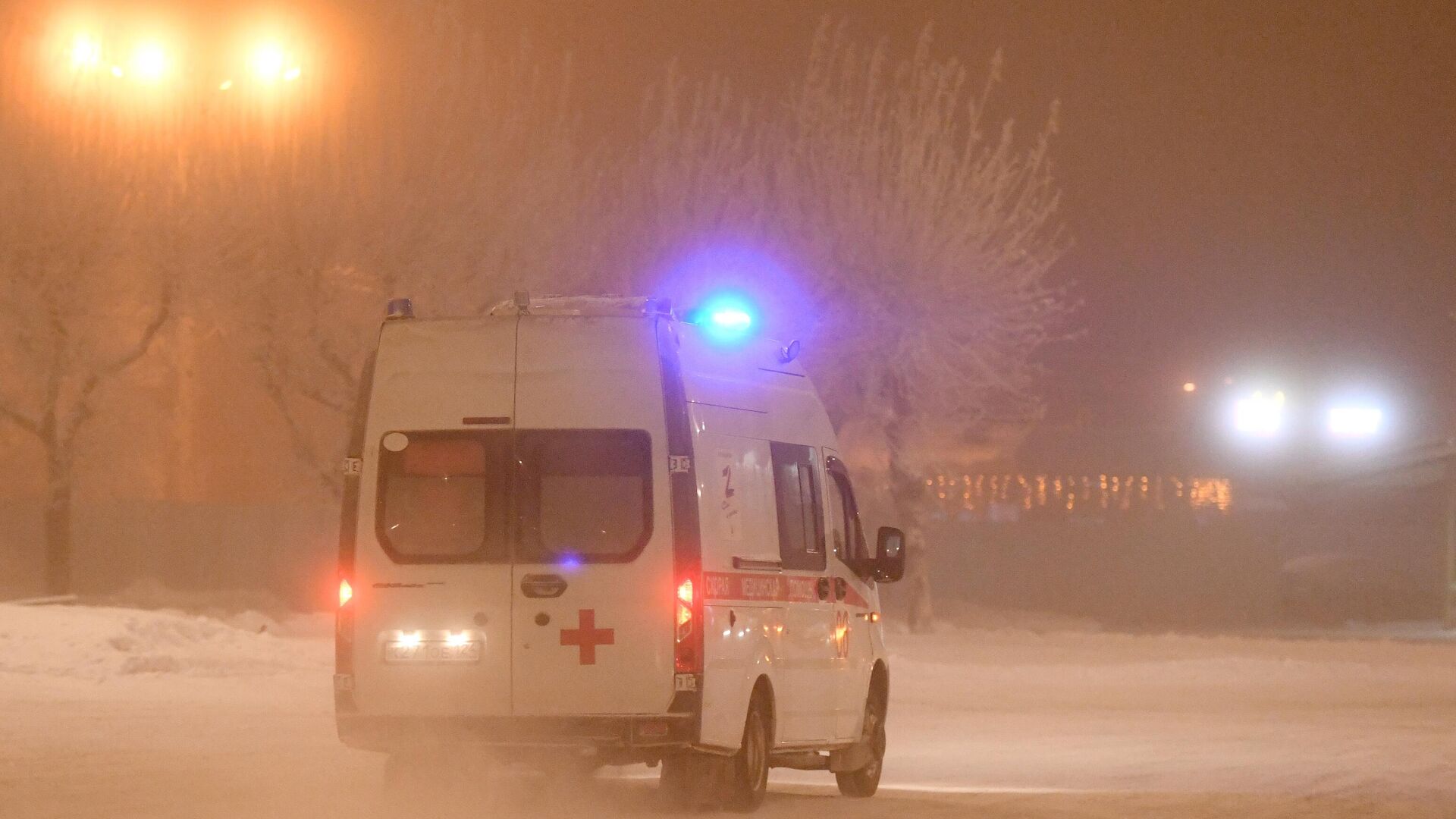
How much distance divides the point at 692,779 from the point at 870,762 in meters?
2.30

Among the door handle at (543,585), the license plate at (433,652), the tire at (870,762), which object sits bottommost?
the tire at (870,762)

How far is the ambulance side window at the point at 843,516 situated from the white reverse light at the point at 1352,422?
3598cm

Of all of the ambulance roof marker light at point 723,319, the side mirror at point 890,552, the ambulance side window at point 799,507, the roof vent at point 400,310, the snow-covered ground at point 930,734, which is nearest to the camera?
the roof vent at point 400,310

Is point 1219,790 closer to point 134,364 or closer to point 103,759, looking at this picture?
point 103,759

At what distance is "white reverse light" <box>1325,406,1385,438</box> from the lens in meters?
46.1

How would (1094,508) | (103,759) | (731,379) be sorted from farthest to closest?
1. (1094,508)
2. (103,759)
3. (731,379)

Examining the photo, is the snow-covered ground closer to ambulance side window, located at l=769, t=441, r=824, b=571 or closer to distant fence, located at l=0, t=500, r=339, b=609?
ambulance side window, located at l=769, t=441, r=824, b=571

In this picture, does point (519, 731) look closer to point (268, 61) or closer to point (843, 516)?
point (843, 516)

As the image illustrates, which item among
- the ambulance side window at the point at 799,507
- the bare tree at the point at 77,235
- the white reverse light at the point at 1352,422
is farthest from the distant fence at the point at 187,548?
the ambulance side window at the point at 799,507

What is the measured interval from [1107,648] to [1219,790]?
19336 millimetres

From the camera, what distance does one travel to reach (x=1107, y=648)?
1248 inches

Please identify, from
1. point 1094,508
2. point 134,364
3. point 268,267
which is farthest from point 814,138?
point 1094,508

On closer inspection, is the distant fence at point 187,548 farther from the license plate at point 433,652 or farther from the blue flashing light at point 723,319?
the license plate at point 433,652

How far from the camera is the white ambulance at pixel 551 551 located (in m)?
10.1
